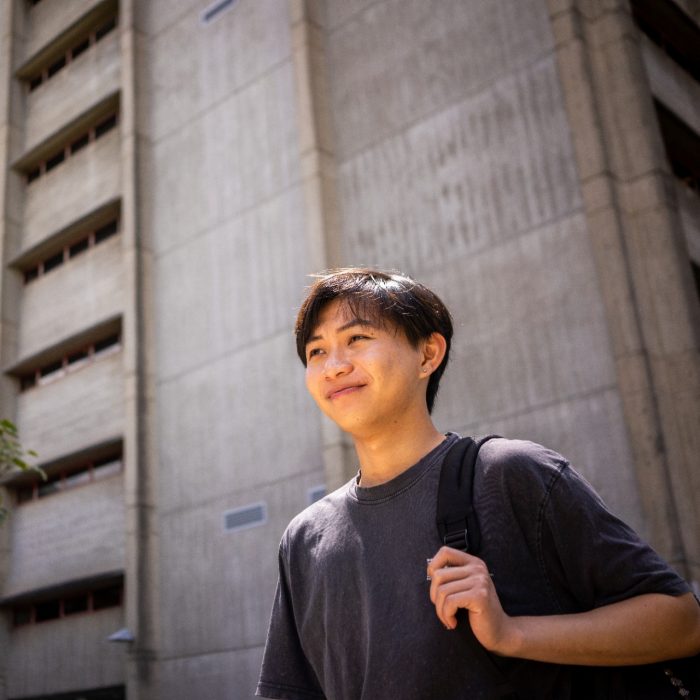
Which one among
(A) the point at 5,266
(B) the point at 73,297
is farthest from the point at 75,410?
(A) the point at 5,266

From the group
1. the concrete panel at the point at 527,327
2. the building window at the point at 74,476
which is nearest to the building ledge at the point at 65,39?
the building window at the point at 74,476

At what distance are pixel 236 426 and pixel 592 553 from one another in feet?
55.1

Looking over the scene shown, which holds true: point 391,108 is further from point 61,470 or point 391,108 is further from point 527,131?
point 61,470

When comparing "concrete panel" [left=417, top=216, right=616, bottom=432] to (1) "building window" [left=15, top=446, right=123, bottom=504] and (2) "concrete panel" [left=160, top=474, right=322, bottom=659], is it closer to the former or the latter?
(2) "concrete panel" [left=160, top=474, right=322, bottom=659]

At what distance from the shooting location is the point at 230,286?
61.7 feet

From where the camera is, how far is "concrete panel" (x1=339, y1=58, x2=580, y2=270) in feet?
47.0

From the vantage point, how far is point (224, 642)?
17016mm

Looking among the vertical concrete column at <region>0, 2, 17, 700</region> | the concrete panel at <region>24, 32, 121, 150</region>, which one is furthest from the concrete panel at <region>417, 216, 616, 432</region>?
the concrete panel at <region>24, 32, 121, 150</region>

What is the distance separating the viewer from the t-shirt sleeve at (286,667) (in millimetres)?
1888

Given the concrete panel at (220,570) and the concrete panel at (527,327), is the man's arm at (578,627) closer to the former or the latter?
the concrete panel at (527,327)

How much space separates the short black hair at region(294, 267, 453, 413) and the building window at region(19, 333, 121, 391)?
2077cm

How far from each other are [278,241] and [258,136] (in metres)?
2.66

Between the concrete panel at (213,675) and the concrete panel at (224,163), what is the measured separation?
9244mm

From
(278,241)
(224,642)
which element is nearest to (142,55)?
(278,241)
